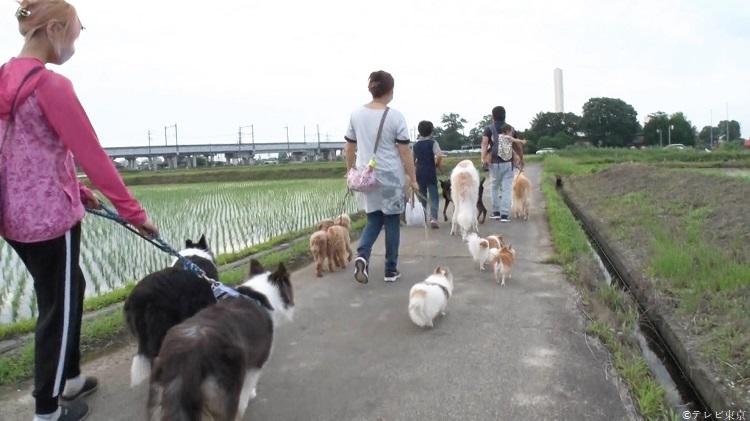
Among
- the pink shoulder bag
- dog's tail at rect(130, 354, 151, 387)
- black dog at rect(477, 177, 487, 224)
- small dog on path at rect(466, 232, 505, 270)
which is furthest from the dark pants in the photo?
black dog at rect(477, 177, 487, 224)

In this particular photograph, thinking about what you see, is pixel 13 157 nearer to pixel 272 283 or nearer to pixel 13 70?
pixel 13 70

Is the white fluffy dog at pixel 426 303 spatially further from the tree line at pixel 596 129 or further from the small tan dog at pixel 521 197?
the tree line at pixel 596 129

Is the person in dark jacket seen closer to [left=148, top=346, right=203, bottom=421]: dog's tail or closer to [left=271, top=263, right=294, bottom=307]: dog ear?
[left=271, top=263, right=294, bottom=307]: dog ear

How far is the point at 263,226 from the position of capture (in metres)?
10.8

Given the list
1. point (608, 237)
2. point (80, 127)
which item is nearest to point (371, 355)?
point (80, 127)

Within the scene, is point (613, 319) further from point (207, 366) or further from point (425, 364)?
point (207, 366)

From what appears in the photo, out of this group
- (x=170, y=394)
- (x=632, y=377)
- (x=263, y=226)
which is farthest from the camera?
(x=263, y=226)

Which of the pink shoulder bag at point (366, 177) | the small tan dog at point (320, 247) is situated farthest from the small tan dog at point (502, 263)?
the small tan dog at point (320, 247)

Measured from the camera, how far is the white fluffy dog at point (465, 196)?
770 cm

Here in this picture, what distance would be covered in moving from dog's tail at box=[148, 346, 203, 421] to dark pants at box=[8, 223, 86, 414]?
800 millimetres

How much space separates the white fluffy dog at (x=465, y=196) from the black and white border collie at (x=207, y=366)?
5.30 metres

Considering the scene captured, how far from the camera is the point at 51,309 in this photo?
2.59 meters

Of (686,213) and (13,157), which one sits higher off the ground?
(13,157)

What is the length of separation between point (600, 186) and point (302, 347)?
13.8m
